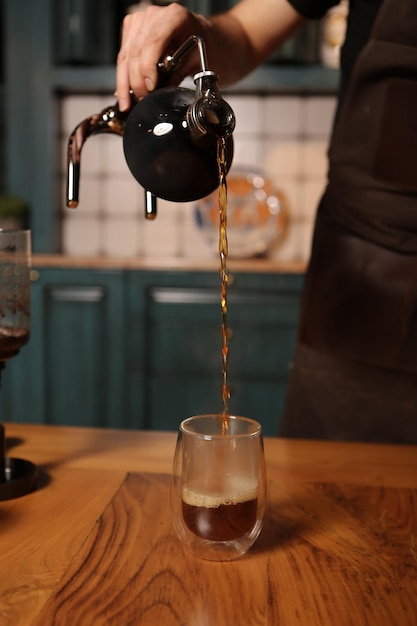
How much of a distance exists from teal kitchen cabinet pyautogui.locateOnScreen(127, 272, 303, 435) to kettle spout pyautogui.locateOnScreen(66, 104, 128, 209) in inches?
68.7

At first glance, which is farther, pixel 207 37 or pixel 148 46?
pixel 207 37

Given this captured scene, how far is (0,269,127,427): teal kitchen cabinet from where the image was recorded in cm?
270

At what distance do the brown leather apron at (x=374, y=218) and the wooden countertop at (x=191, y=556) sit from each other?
34 cm

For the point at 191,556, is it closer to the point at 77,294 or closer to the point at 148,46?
the point at 148,46

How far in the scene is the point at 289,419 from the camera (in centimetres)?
135

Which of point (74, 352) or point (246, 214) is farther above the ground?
point (246, 214)

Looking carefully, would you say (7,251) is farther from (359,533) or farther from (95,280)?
(95,280)

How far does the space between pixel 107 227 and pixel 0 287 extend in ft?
7.80

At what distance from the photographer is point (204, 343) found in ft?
8.76

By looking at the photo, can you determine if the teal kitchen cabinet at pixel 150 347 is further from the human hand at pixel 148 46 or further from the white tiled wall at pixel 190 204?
the human hand at pixel 148 46

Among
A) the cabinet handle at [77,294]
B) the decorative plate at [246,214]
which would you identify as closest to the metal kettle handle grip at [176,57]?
the cabinet handle at [77,294]

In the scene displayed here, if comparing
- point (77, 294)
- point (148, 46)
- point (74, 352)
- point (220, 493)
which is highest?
point (148, 46)

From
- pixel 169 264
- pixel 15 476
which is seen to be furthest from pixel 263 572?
pixel 169 264

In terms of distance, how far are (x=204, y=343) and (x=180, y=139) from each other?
6.45 feet
